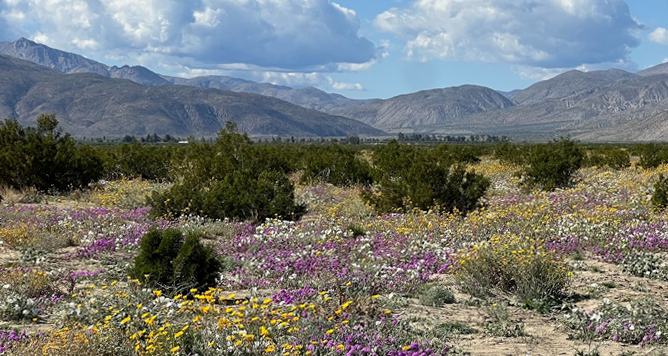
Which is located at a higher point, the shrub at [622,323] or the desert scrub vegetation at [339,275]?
the desert scrub vegetation at [339,275]

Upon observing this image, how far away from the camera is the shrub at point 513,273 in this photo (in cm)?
730

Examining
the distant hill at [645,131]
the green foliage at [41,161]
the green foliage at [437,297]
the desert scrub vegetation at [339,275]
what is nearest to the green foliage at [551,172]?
the desert scrub vegetation at [339,275]

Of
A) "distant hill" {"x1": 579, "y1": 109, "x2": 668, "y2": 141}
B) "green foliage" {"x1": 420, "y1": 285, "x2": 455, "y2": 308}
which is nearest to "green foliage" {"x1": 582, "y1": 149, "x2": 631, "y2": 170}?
"green foliage" {"x1": 420, "y1": 285, "x2": 455, "y2": 308}

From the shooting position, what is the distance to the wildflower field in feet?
17.7

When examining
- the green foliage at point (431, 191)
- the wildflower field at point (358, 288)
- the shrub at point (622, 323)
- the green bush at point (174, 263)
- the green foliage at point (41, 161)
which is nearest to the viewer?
the wildflower field at point (358, 288)

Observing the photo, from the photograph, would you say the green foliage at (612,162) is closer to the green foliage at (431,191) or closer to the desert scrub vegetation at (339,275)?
the desert scrub vegetation at (339,275)

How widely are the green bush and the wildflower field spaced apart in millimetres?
202

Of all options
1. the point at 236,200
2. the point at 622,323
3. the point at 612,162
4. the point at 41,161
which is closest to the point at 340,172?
the point at 236,200

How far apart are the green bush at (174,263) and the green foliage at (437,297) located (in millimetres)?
2651

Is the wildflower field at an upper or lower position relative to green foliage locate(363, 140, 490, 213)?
lower

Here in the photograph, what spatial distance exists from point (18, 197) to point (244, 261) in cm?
1042

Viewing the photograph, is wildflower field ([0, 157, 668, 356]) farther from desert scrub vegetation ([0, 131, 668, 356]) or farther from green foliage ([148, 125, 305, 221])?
green foliage ([148, 125, 305, 221])

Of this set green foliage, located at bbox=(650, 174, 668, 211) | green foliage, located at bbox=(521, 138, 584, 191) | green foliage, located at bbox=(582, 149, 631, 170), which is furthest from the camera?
green foliage, located at bbox=(582, 149, 631, 170)

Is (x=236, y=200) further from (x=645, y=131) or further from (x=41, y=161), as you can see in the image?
(x=645, y=131)
